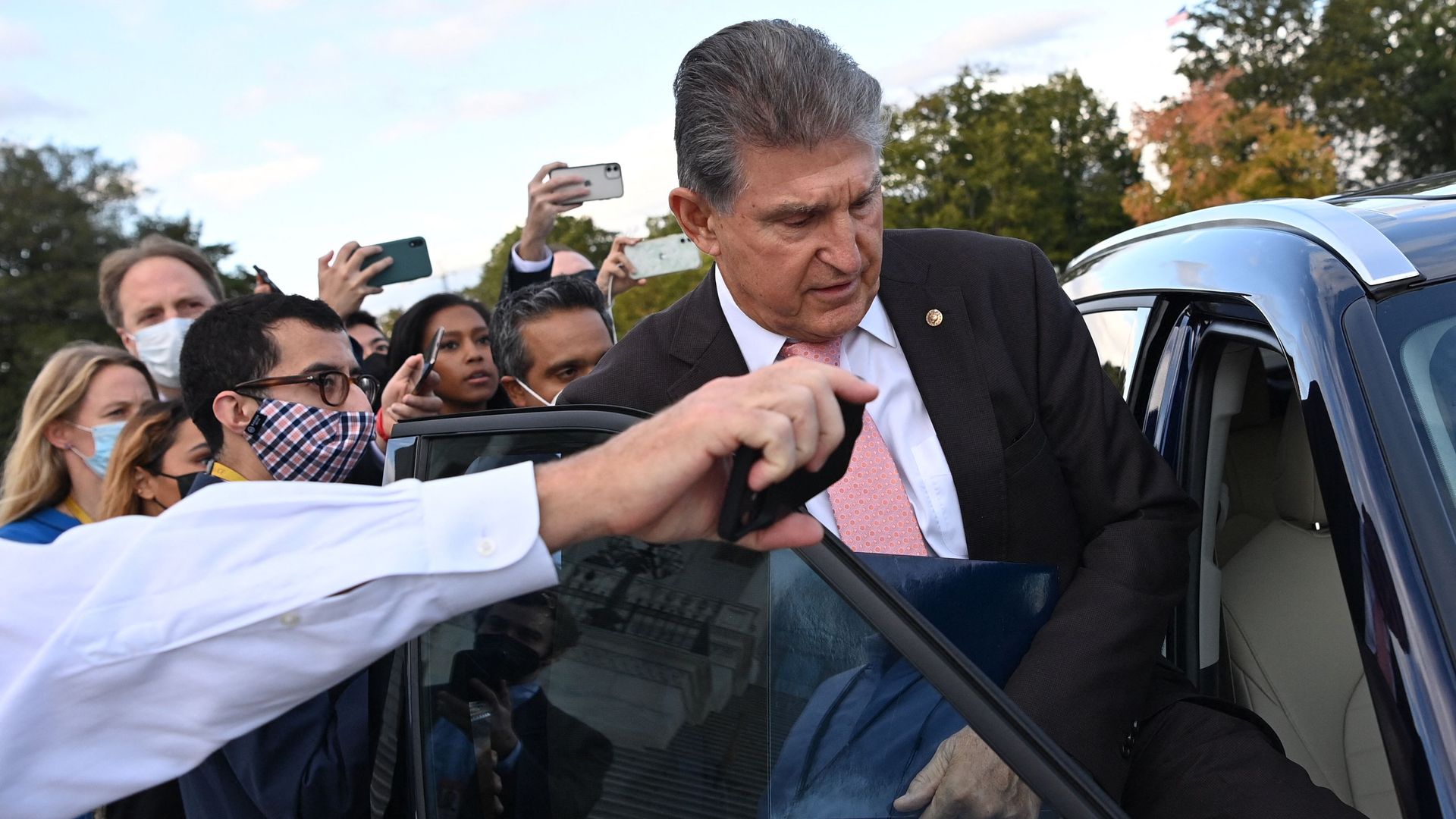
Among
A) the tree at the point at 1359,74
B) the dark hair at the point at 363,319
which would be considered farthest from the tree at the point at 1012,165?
the dark hair at the point at 363,319

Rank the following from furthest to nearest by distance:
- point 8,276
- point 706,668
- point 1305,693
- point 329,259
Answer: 1. point 8,276
2. point 329,259
3. point 1305,693
4. point 706,668

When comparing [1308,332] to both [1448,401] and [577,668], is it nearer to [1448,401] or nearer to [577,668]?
[1448,401]

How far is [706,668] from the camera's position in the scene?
149 centimetres

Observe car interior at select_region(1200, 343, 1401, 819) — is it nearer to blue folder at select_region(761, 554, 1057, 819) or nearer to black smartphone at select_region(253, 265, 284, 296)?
blue folder at select_region(761, 554, 1057, 819)

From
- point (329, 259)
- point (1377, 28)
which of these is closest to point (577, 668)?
point (329, 259)

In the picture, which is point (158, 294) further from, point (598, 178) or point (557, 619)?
point (557, 619)

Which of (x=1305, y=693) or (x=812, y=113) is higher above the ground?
(x=812, y=113)

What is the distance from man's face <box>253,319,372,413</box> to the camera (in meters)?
2.85

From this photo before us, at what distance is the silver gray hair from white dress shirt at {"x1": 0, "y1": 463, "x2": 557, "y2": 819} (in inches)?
45.7

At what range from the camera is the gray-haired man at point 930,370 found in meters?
2.02

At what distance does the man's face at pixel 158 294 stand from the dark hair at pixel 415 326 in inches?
27.8

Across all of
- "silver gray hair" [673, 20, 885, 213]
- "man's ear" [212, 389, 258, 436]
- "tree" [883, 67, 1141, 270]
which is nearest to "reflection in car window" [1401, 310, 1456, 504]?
"silver gray hair" [673, 20, 885, 213]

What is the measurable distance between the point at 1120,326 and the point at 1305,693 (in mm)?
855

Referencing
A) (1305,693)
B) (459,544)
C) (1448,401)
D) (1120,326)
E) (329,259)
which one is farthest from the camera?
(329,259)
